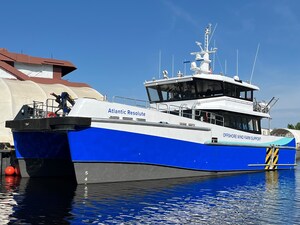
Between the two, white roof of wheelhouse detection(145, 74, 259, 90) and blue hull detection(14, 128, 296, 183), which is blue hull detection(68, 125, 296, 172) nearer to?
blue hull detection(14, 128, 296, 183)

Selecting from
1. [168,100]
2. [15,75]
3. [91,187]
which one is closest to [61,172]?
[91,187]

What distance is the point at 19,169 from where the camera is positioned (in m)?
17.0

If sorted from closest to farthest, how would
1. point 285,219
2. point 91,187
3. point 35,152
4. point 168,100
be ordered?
point 285,219
point 91,187
point 35,152
point 168,100

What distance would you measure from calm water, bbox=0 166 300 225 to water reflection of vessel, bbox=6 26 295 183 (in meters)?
A: 0.80

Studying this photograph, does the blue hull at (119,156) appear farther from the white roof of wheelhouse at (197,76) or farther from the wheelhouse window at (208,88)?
the white roof of wheelhouse at (197,76)

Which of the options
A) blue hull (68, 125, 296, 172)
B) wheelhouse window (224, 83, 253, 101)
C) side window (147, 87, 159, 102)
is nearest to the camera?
blue hull (68, 125, 296, 172)

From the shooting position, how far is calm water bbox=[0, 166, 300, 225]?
905 centimetres

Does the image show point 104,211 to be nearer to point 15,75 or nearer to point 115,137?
point 115,137

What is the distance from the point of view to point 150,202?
10.9 metres

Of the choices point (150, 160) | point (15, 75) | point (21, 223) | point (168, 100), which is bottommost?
point (21, 223)

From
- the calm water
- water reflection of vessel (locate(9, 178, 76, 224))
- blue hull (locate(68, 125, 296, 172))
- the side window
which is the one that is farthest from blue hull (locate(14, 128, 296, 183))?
the side window

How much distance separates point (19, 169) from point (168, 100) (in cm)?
765

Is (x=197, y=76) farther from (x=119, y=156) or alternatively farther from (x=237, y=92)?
(x=119, y=156)

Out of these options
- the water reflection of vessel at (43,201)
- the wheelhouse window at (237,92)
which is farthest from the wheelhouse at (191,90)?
the water reflection of vessel at (43,201)
